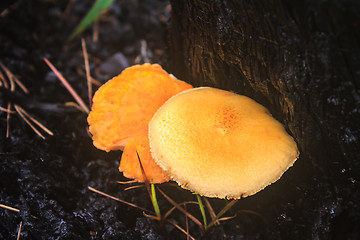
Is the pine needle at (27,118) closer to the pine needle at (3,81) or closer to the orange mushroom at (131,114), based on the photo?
the pine needle at (3,81)

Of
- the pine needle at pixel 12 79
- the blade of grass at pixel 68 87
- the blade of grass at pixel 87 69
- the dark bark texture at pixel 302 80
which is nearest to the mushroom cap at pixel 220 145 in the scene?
the dark bark texture at pixel 302 80

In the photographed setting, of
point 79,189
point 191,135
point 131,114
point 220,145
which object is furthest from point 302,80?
point 79,189

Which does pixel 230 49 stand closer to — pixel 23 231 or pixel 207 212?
pixel 207 212

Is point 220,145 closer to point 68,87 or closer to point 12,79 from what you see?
point 68,87

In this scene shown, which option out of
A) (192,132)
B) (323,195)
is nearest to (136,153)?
(192,132)

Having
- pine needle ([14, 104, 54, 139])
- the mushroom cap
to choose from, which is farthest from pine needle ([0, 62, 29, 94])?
the mushroom cap

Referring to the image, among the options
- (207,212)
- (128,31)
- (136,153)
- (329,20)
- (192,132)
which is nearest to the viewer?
(329,20)
